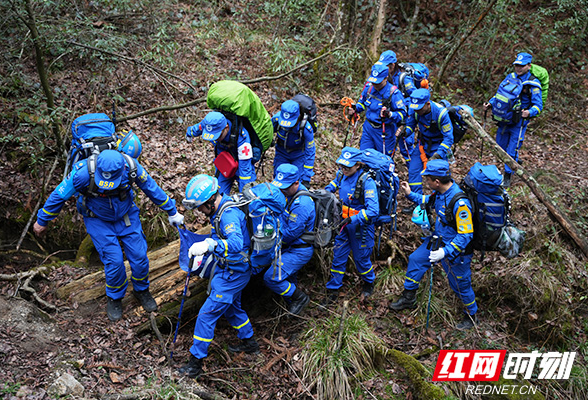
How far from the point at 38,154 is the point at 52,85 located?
2075 mm

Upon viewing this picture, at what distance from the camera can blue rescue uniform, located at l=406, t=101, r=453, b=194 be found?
7258 millimetres

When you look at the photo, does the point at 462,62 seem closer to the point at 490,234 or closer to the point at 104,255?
the point at 490,234

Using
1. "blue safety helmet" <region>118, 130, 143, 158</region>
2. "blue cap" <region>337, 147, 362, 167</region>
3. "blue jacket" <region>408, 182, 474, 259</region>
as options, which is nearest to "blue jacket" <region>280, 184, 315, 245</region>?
"blue cap" <region>337, 147, 362, 167</region>

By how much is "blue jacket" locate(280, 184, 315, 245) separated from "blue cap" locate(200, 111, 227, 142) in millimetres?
1514

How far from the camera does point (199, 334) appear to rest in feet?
15.9

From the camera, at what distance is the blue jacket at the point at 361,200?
18.7 feet

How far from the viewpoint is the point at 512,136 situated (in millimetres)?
8727

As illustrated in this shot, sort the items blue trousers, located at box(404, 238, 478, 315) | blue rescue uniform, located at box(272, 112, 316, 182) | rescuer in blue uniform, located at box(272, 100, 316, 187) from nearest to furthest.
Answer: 1. blue trousers, located at box(404, 238, 478, 315)
2. rescuer in blue uniform, located at box(272, 100, 316, 187)
3. blue rescue uniform, located at box(272, 112, 316, 182)

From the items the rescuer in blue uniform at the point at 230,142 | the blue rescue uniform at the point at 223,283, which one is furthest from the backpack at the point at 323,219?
the blue rescue uniform at the point at 223,283

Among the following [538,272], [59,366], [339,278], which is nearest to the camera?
[59,366]

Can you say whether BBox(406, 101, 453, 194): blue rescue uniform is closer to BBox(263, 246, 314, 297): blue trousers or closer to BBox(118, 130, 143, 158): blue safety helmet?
BBox(263, 246, 314, 297): blue trousers

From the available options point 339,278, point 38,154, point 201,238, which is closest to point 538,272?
point 339,278

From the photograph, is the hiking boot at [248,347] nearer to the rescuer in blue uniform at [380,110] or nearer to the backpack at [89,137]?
the backpack at [89,137]

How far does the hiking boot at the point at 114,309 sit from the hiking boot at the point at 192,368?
118 cm
